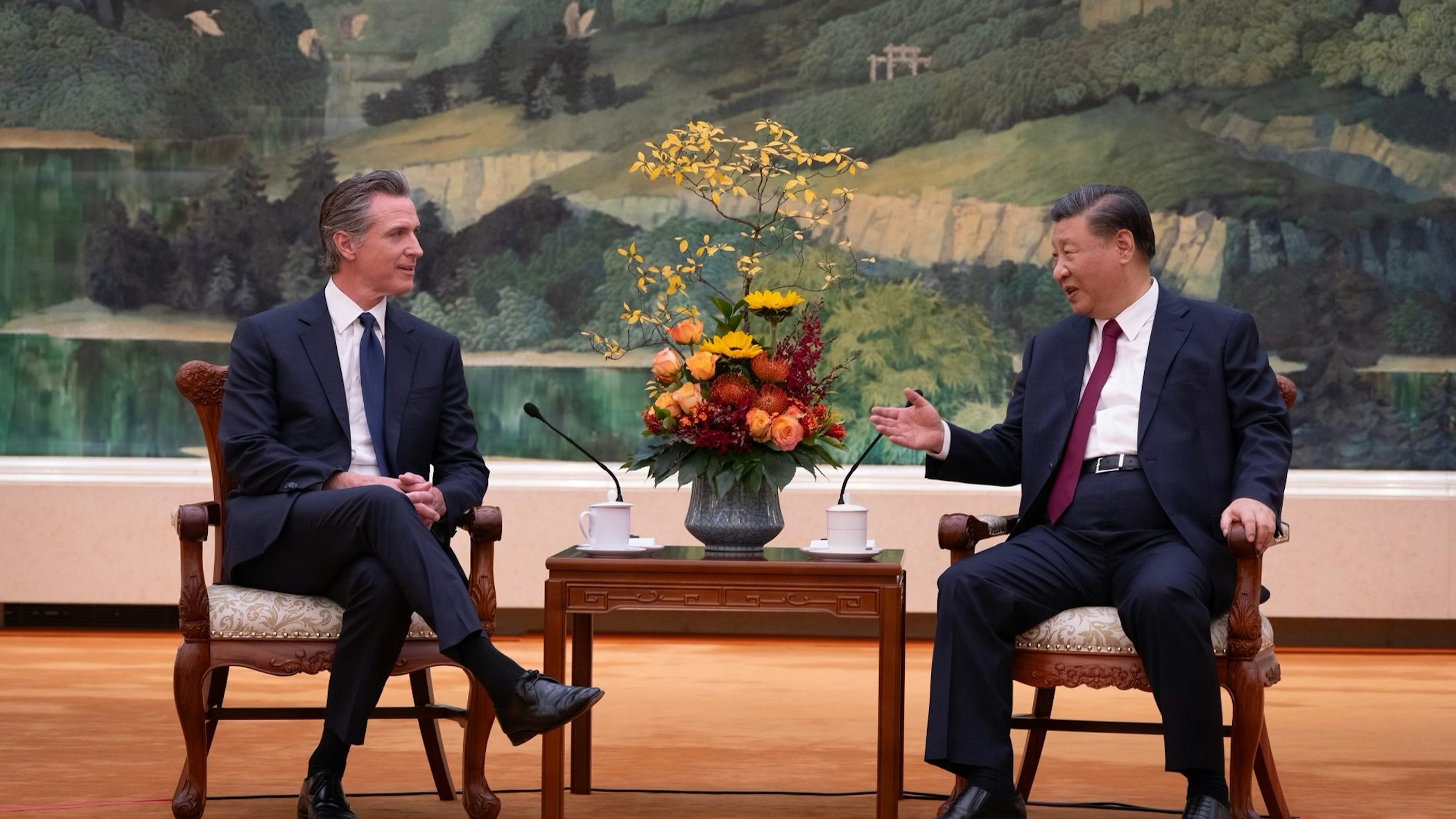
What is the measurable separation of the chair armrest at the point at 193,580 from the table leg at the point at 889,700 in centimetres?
131

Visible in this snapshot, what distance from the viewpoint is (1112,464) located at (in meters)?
3.40

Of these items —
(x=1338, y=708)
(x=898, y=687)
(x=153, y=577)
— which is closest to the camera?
(x=898, y=687)

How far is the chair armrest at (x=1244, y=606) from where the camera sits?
307 cm

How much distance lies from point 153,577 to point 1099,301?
4252mm

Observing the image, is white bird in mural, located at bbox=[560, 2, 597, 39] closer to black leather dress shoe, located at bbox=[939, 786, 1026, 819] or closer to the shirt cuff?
the shirt cuff

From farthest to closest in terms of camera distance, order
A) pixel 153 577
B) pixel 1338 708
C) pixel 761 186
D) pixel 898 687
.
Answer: pixel 153 577, pixel 1338 708, pixel 761 186, pixel 898 687

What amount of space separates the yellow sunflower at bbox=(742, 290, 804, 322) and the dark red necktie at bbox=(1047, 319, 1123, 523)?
2.08 feet

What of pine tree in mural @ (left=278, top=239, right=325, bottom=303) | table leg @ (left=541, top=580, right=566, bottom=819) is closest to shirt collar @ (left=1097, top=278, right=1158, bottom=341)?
A: table leg @ (left=541, top=580, right=566, bottom=819)

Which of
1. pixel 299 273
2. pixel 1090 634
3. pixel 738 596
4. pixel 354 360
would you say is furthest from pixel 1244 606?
pixel 299 273

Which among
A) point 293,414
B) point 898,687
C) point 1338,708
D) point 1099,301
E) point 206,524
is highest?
point 1099,301

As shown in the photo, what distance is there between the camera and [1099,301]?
11.5 ft

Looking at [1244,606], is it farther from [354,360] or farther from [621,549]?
[354,360]

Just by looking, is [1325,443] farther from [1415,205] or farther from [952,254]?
[952,254]

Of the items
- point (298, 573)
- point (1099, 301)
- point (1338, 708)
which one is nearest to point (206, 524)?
point (298, 573)
